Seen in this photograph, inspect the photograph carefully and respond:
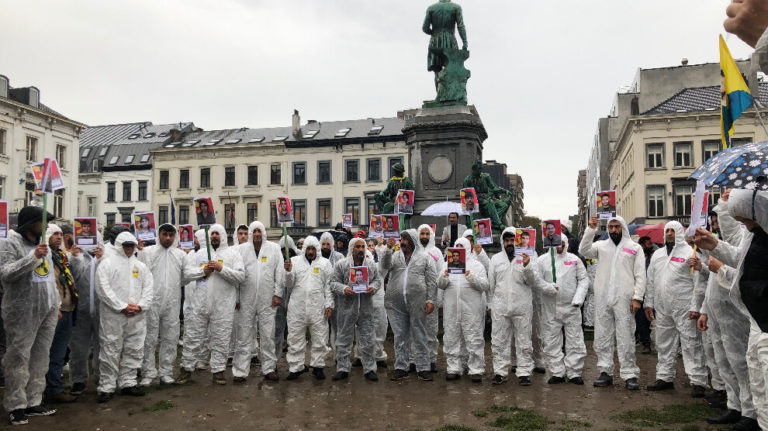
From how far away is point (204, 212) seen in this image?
361 inches

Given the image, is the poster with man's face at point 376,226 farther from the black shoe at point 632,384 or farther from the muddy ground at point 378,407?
the black shoe at point 632,384

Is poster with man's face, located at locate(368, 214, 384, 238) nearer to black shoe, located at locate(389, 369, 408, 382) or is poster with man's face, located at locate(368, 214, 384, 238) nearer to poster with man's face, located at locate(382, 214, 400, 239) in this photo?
poster with man's face, located at locate(382, 214, 400, 239)

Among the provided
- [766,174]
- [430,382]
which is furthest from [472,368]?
[766,174]

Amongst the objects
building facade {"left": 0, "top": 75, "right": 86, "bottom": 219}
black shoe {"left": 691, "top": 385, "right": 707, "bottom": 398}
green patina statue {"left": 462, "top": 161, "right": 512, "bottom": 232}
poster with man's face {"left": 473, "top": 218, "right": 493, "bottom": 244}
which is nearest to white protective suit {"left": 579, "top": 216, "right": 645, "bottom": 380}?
black shoe {"left": 691, "top": 385, "right": 707, "bottom": 398}

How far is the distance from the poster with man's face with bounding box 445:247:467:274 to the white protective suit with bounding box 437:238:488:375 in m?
0.31

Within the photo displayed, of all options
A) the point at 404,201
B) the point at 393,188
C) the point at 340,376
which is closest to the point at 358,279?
the point at 340,376

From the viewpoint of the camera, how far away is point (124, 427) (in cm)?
662

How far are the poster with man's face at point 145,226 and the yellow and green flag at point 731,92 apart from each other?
749 cm

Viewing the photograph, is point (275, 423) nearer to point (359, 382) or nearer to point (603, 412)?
point (359, 382)

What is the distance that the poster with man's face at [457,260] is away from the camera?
891 centimetres

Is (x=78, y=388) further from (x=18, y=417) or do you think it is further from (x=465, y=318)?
(x=465, y=318)

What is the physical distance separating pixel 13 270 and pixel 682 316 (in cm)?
755

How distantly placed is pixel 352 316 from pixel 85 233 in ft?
11.9

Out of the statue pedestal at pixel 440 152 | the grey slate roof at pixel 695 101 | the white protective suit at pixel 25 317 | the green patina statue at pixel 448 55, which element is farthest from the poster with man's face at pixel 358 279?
the grey slate roof at pixel 695 101
